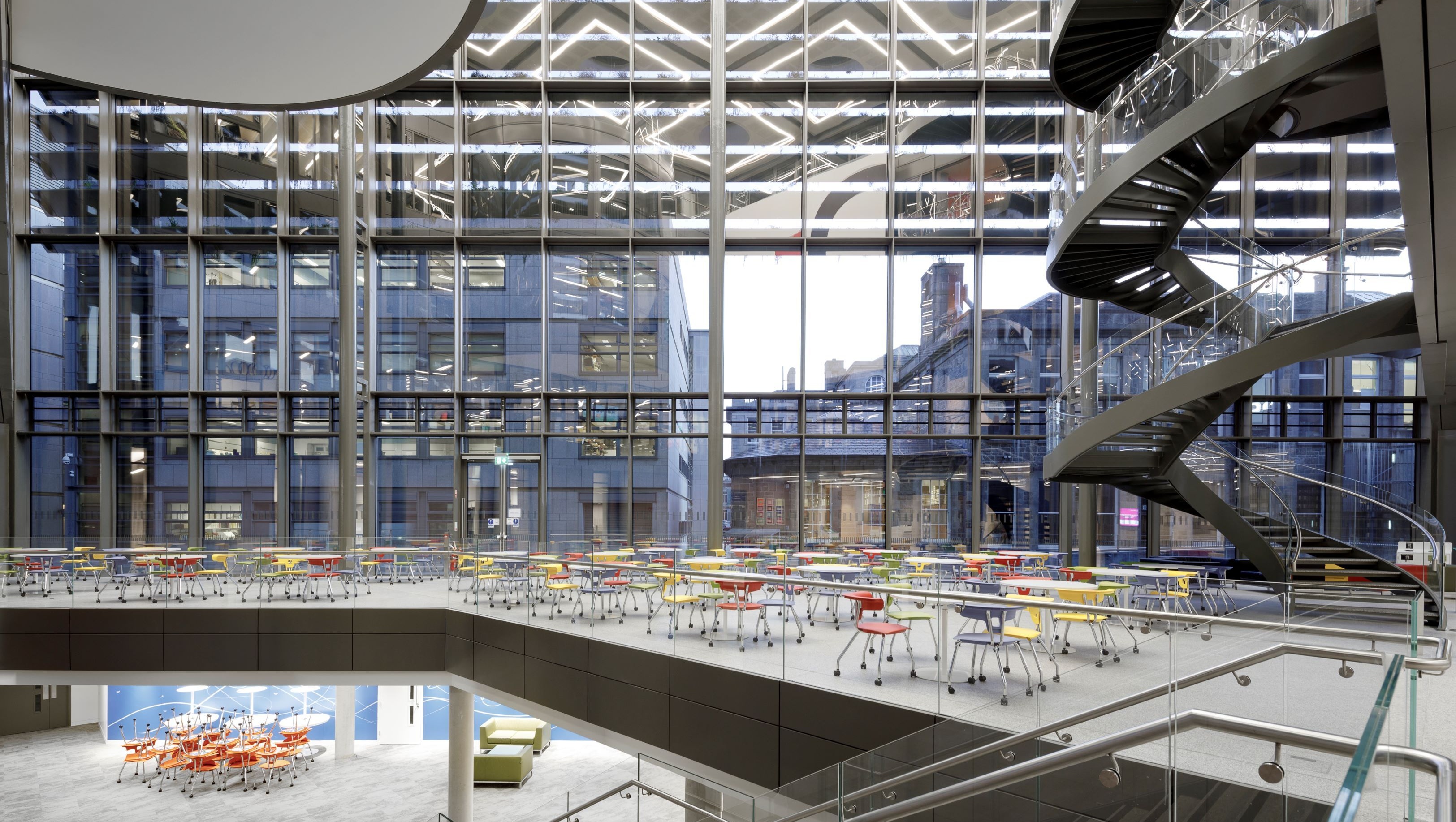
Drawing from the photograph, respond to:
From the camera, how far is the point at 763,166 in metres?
14.6

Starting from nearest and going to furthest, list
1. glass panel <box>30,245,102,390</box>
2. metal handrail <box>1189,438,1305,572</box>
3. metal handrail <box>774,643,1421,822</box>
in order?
1. metal handrail <box>774,643,1421,822</box>
2. metal handrail <box>1189,438,1305,572</box>
3. glass panel <box>30,245,102,390</box>

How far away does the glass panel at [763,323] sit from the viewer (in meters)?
14.4

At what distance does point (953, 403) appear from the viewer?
1424cm

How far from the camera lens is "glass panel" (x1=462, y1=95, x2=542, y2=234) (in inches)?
586

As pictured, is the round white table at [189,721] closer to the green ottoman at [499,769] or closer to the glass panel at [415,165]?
the green ottoman at [499,769]

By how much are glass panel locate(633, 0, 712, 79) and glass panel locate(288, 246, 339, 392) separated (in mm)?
7157

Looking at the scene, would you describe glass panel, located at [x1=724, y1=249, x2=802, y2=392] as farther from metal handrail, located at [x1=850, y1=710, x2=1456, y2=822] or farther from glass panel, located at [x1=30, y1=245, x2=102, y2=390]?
glass panel, located at [x1=30, y1=245, x2=102, y2=390]

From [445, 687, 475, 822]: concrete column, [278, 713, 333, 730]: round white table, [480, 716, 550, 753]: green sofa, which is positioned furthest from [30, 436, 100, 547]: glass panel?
[445, 687, 475, 822]: concrete column

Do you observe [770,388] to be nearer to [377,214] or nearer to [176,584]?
[377,214]

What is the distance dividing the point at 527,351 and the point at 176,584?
21.9 feet

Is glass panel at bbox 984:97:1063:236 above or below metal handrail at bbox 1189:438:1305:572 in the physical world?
above

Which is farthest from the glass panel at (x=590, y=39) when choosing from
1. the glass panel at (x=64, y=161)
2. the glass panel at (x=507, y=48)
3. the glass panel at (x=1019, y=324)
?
the glass panel at (x=64, y=161)

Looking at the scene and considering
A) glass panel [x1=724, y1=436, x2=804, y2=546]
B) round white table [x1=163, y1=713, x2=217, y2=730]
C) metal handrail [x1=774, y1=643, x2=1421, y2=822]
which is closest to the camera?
metal handrail [x1=774, y1=643, x2=1421, y2=822]

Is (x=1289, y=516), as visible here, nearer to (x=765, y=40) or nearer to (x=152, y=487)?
(x=765, y=40)
